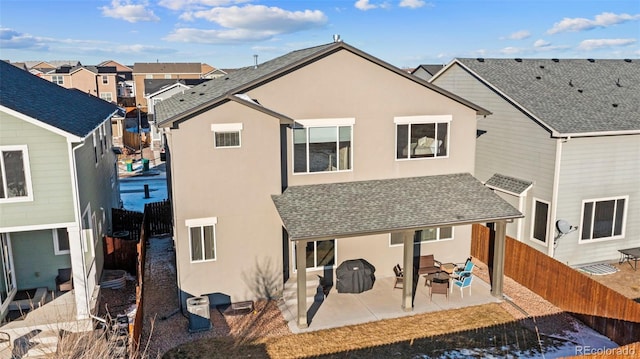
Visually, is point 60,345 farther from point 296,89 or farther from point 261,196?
point 296,89

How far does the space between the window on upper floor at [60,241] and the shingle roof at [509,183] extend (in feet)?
51.8

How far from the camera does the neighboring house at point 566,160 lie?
55.2ft

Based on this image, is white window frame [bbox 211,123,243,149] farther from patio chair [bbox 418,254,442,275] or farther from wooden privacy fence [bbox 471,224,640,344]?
wooden privacy fence [bbox 471,224,640,344]

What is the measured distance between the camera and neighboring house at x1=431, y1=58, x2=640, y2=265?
16.8 meters

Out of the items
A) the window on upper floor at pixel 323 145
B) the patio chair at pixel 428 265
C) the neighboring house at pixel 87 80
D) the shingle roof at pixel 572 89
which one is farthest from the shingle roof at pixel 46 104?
the neighboring house at pixel 87 80

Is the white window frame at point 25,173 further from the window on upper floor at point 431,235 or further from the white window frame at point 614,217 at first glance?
the white window frame at point 614,217

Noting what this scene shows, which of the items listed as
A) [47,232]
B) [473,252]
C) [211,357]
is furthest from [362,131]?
[47,232]

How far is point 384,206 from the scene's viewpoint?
14680 millimetres

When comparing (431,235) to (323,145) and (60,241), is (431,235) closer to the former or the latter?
(323,145)

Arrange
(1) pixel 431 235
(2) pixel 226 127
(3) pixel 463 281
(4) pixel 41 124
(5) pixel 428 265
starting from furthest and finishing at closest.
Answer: (1) pixel 431 235
(5) pixel 428 265
(3) pixel 463 281
(2) pixel 226 127
(4) pixel 41 124

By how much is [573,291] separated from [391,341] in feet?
19.0

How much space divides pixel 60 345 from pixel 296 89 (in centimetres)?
975

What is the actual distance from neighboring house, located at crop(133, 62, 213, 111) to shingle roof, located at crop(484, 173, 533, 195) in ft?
197

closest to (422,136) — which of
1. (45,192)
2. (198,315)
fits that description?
(198,315)
